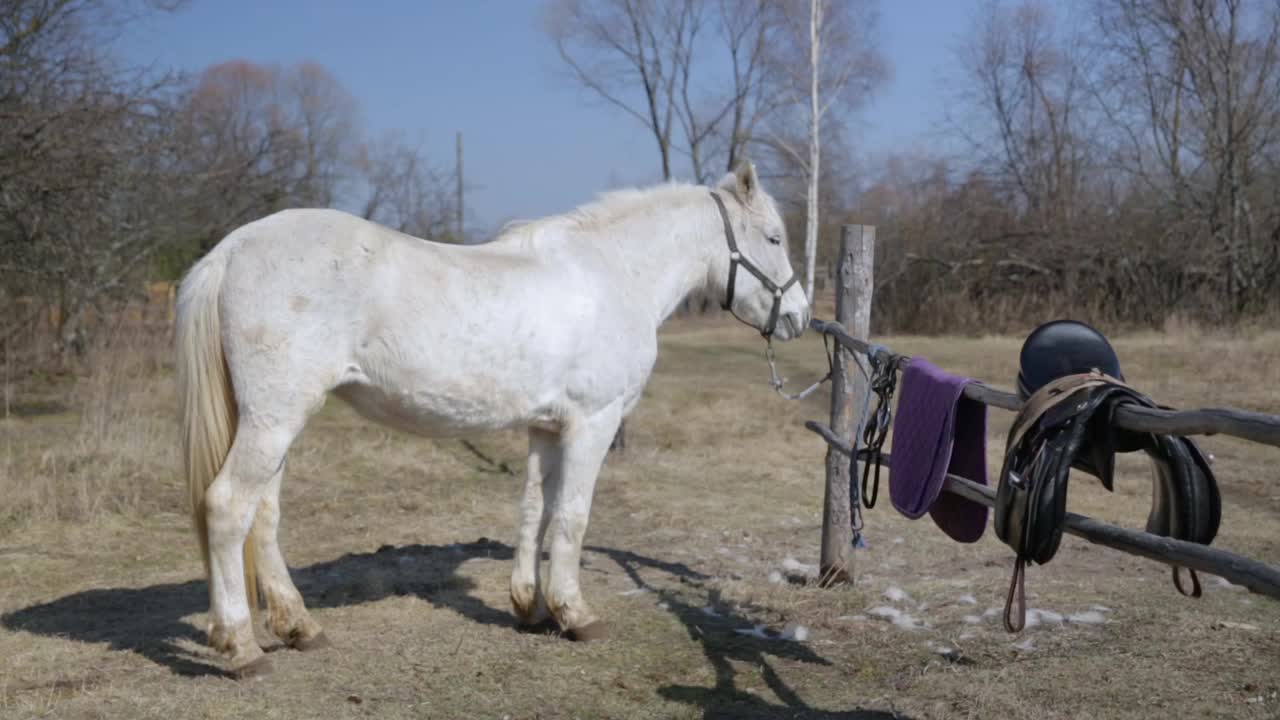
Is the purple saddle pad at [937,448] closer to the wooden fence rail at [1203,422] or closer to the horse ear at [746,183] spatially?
the wooden fence rail at [1203,422]

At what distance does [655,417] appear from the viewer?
10211mm

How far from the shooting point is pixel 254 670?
12.1 ft

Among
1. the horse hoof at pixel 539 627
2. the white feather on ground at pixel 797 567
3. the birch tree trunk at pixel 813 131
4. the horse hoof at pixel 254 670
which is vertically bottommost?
the horse hoof at pixel 539 627

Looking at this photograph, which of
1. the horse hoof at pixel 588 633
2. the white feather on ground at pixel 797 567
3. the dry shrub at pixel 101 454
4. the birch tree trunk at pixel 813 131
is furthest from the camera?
the birch tree trunk at pixel 813 131

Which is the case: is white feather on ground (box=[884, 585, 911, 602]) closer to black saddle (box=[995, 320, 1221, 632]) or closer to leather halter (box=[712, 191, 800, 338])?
leather halter (box=[712, 191, 800, 338])

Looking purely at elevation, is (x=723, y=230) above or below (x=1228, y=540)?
above

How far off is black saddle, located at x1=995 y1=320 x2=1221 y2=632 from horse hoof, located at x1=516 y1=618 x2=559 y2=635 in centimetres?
227

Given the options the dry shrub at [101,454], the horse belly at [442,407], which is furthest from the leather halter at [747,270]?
the dry shrub at [101,454]

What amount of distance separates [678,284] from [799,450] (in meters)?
4.66

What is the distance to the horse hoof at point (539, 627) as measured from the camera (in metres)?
4.42

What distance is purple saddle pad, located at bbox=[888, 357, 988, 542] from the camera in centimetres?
328

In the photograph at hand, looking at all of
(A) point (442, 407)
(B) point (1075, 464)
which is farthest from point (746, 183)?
(B) point (1075, 464)

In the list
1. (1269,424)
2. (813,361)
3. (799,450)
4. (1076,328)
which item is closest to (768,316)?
(1076,328)

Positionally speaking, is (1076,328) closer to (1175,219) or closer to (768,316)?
(768,316)
